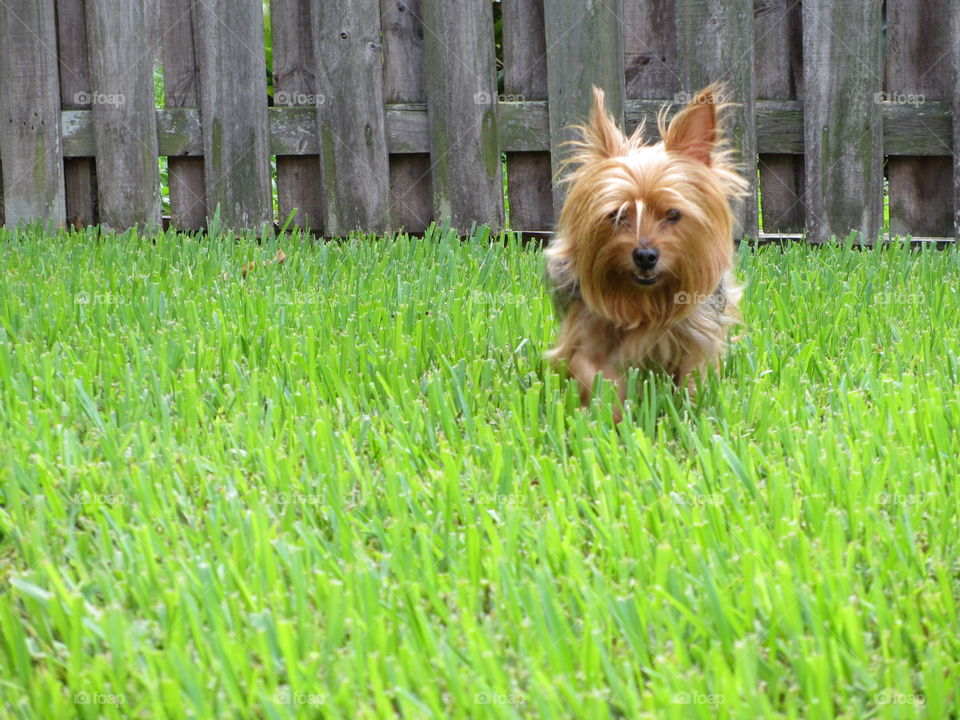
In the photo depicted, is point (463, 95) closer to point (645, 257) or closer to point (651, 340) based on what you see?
point (651, 340)

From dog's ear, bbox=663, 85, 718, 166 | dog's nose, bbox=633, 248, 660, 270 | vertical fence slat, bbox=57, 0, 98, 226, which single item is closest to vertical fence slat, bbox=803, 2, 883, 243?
dog's ear, bbox=663, 85, 718, 166

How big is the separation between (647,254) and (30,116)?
4083 millimetres

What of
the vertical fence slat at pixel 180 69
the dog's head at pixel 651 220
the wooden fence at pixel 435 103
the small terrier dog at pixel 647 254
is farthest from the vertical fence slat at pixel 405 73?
the dog's head at pixel 651 220

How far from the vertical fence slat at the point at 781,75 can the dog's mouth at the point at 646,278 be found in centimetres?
264

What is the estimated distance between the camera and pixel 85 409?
3055mm

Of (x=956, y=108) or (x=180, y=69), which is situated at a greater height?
(x=180, y=69)

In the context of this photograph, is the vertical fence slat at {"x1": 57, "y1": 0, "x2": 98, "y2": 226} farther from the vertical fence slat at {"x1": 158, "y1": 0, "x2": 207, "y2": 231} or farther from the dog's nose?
the dog's nose

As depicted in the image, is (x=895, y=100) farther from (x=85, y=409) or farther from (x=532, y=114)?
(x=85, y=409)

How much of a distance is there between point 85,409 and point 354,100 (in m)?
3.14

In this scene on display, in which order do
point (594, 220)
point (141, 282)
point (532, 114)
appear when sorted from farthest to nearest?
point (532, 114) → point (141, 282) → point (594, 220)

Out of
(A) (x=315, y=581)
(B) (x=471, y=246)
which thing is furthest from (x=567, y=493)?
(B) (x=471, y=246)

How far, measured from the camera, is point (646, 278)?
329 cm

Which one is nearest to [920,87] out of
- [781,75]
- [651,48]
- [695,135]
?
[781,75]

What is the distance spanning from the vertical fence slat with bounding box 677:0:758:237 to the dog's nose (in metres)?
2.42
